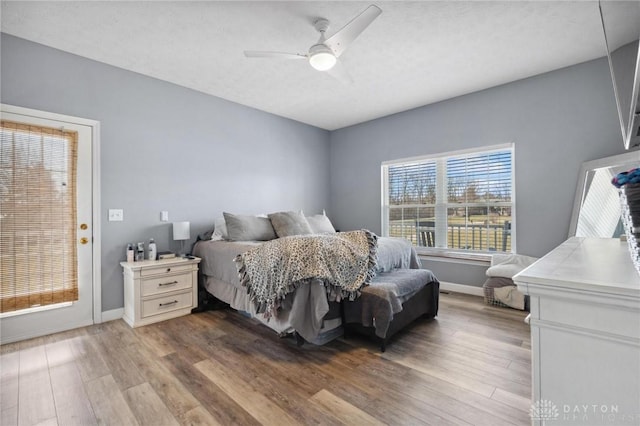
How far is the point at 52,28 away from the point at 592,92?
5284 mm

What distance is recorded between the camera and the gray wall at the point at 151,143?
9.04ft

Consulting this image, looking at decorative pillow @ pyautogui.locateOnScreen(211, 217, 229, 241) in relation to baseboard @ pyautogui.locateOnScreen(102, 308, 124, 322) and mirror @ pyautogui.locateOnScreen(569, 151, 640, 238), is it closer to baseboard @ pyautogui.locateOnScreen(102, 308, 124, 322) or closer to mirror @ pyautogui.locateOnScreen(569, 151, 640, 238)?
baseboard @ pyautogui.locateOnScreen(102, 308, 124, 322)

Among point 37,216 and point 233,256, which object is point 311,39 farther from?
point 37,216

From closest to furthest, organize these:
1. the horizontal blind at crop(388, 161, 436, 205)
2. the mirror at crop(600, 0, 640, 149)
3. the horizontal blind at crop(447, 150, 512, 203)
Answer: the mirror at crop(600, 0, 640, 149), the horizontal blind at crop(447, 150, 512, 203), the horizontal blind at crop(388, 161, 436, 205)

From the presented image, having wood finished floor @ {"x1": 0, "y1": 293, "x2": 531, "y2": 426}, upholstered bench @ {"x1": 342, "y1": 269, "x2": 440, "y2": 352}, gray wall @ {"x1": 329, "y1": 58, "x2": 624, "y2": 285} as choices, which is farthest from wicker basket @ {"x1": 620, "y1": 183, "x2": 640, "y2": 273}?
gray wall @ {"x1": 329, "y1": 58, "x2": 624, "y2": 285}

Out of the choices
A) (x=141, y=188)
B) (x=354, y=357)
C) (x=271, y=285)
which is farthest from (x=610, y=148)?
(x=141, y=188)

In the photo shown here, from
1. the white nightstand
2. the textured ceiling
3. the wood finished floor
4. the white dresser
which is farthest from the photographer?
the white nightstand

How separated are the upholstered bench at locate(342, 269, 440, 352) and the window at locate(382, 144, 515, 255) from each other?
155 cm

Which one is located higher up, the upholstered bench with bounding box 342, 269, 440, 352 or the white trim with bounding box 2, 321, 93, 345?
the upholstered bench with bounding box 342, 269, 440, 352

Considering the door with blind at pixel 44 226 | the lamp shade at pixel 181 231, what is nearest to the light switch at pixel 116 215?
the door with blind at pixel 44 226

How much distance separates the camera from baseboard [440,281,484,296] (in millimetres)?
3802

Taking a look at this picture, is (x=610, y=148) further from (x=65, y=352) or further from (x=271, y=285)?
(x=65, y=352)

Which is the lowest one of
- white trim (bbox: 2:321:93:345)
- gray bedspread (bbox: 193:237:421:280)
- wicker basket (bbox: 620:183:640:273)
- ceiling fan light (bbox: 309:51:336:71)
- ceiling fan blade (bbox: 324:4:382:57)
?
white trim (bbox: 2:321:93:345)

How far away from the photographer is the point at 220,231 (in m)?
3.66
